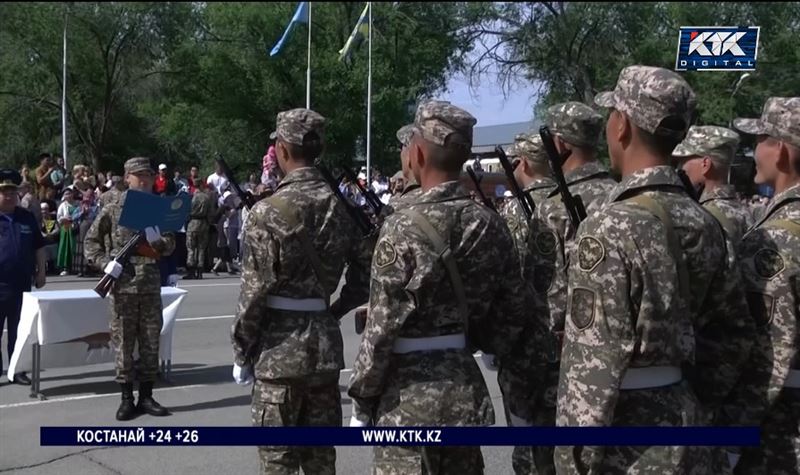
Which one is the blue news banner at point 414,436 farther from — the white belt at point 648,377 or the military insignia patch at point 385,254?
the military insignia patch at point 385,254

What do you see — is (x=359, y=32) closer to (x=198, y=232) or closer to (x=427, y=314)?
(x=198, y=232)

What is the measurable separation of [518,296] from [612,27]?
3956cm

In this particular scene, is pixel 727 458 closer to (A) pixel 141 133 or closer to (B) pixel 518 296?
(B) pixel 518 296

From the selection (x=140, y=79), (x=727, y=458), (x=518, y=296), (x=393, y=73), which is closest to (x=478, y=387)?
(x=518, y=296)

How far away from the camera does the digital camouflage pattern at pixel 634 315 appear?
283cm

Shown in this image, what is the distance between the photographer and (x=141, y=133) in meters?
48.6

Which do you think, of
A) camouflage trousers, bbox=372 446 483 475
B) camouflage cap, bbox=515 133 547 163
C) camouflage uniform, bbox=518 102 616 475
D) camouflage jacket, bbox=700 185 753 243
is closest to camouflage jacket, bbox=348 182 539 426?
camouflage trousers, bbox=372 446 483 475

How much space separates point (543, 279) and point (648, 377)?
1486mm

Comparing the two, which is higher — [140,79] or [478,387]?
[140,79]

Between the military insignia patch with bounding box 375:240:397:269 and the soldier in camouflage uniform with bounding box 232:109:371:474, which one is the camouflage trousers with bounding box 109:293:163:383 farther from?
the military insignia patch with bounding box 375:240:397:269

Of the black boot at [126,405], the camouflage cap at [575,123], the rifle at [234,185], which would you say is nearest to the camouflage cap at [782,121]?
the camouflage cap at [575,123]

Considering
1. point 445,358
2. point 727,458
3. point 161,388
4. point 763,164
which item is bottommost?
point 161,388

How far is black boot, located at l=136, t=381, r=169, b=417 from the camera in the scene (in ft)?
25.2

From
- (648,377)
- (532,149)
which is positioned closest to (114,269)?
(532,149)
